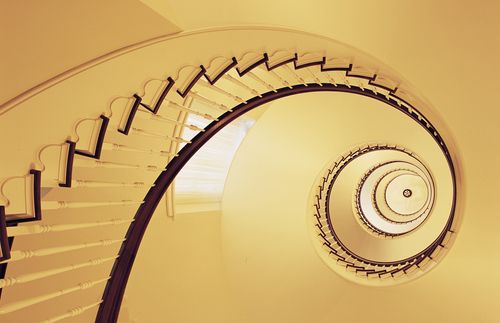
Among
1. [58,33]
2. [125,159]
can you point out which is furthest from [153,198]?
[58,33]

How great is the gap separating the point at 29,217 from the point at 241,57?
87.1 inches

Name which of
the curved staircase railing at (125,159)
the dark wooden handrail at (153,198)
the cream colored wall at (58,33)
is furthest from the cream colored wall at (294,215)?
the cream colored wall at (58,33)

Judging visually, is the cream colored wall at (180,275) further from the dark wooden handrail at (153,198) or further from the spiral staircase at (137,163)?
the dark wooden handrail at (153,198)

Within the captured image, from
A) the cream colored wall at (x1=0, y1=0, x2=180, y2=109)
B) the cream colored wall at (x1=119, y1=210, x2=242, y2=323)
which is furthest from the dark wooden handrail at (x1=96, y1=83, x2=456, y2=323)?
the cream colored wall at (x1=119, y1=210, x2=242, y2=323)

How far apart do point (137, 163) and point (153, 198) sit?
1.20 m

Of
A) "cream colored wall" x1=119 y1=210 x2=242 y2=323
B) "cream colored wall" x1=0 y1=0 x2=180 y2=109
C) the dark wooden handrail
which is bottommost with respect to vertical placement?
"cream colored wall" x1=119 y1=210 x2=242 y2=323

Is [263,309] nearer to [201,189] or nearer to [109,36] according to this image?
[201,189]

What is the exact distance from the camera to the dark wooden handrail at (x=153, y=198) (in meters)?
3.42

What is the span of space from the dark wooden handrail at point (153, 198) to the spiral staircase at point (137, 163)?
10mm

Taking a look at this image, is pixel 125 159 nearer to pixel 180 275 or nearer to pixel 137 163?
pixel 137 163

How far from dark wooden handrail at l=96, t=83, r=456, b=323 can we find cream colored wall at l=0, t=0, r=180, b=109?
4.09 feet

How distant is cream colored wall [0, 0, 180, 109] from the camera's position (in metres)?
2.42

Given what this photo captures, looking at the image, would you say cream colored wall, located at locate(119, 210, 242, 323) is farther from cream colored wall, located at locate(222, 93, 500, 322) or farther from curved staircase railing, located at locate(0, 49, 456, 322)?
curved staircase railing, located at locate(0, 49, 456, 322)

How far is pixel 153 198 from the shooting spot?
371 cm
